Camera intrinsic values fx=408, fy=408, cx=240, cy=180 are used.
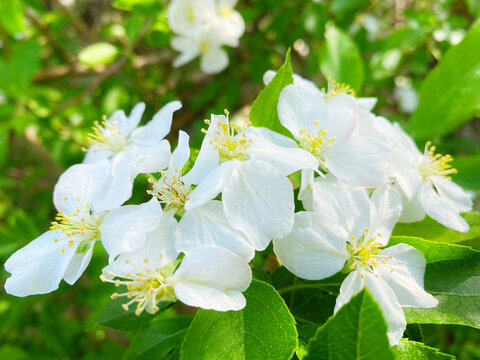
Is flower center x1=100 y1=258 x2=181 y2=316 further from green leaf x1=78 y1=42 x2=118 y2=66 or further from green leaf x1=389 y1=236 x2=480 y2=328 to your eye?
green leaf x1=78 y1=42 x2=118 y2=66

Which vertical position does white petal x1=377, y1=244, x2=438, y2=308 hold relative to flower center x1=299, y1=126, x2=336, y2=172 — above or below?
below

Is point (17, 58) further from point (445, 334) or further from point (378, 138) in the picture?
point (445, 334)

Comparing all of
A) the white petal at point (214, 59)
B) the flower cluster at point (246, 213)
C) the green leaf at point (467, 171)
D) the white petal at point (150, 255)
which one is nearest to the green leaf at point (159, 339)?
the flower cluster at point (246, 213)

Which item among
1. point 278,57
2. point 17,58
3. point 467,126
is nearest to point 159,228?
point 17,58

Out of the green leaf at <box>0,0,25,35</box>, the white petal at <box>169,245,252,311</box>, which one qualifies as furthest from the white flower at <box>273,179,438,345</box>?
the green leaf at <box>0,0,25,35</box>

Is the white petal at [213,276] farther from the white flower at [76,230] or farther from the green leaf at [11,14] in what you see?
the green leaf at [11,14]

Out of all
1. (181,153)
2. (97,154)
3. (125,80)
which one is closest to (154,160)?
(181,153)
